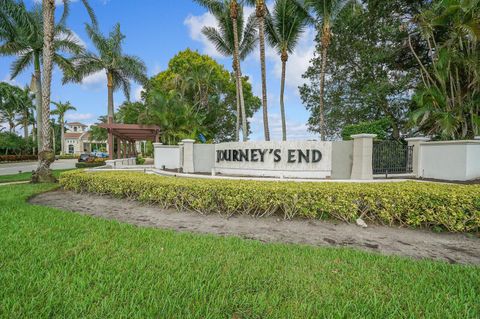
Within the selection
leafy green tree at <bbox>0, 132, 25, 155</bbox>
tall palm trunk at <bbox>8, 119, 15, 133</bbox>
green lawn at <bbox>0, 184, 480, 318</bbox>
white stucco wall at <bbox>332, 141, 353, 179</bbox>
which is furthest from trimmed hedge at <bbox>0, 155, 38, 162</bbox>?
white stucco wall at <bbox>332, 141, 353, 179</bbox>

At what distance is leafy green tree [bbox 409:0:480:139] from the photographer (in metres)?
10.2

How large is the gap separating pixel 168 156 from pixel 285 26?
12390 mm

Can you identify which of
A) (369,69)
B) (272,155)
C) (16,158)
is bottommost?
(16,158)

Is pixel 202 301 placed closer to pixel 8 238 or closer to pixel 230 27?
pixel 8 238

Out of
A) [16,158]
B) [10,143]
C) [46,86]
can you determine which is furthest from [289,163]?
[10,143]

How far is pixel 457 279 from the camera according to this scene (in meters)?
3.15

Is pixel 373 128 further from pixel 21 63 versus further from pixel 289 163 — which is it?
pixel 21 63

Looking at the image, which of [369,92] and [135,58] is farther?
[135,58]

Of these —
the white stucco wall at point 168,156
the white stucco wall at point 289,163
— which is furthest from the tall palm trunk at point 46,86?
the white stucco wall at point 289,163

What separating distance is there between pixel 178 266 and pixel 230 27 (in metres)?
19.2

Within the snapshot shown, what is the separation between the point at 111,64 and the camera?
75.0ft

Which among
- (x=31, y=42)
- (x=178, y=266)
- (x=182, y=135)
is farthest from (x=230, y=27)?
(x=178, y=266)

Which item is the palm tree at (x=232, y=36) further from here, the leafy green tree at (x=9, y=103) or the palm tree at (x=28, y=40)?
the leafy green tree at (x=9, y=103)

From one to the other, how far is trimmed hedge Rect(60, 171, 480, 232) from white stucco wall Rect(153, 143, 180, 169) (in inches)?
252
